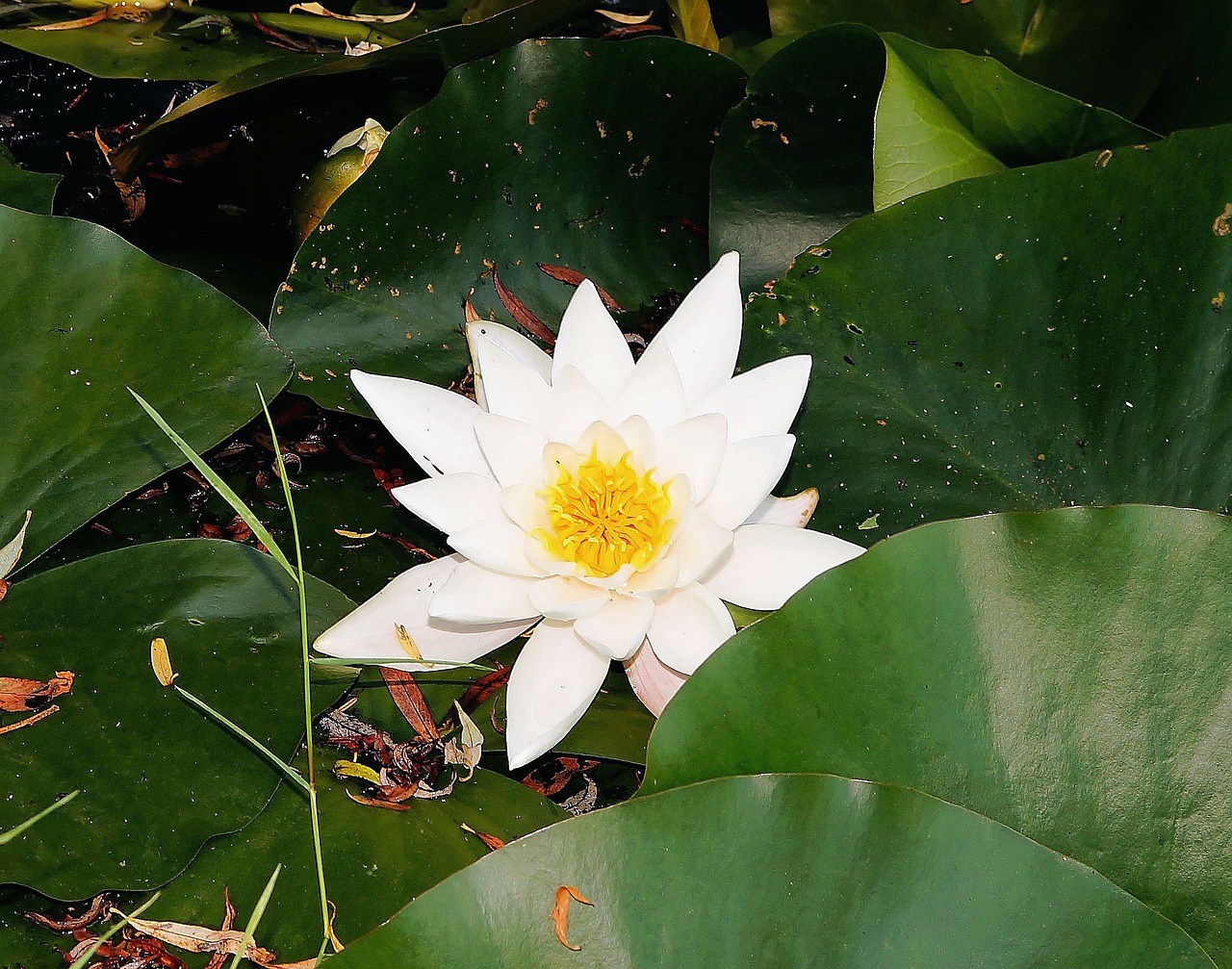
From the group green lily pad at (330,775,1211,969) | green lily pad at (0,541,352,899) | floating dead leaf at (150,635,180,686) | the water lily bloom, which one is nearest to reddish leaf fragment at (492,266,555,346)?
the water lily bloom

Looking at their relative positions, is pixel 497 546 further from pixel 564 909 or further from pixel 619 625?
pixel 564 909

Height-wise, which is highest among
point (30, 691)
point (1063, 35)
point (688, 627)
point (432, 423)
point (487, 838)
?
point (1063, 35)

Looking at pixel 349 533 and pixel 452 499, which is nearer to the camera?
pixel 452 499

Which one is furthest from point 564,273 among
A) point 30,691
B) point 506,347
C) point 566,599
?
point 30,691

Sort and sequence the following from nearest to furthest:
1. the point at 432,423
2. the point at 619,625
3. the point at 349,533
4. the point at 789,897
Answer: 1. the point at 789,897
2. the point at 619,625
3. the point at 432,423
4. the point at 349,533

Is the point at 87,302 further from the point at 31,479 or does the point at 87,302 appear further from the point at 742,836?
the point at 742,836

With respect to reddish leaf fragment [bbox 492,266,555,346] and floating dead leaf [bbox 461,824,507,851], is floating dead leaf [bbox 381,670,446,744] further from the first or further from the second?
reddish leaf fragment [bbox 492,266,555,346]
